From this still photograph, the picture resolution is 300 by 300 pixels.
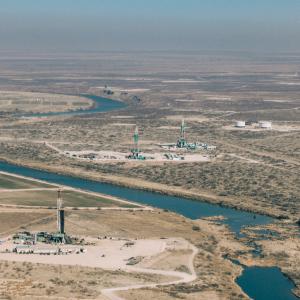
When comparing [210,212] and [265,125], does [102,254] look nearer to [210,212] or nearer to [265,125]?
[210,212]

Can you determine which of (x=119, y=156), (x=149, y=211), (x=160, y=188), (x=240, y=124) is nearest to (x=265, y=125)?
(x=240, y=124)

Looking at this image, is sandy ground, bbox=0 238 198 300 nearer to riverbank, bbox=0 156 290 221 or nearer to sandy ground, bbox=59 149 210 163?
riverbank, bbox=0 156 290 221

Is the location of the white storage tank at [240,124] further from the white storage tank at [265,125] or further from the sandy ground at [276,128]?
the white storage tank at [265,125]

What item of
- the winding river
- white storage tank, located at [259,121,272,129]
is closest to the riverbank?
the winding river

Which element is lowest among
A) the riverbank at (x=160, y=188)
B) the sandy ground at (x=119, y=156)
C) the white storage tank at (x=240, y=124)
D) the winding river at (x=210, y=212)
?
the winding river at (x=210, y=212)

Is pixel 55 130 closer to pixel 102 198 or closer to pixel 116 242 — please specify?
pixel 102 198

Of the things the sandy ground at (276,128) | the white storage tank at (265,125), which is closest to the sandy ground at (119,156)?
the sandy ground at (276,128)

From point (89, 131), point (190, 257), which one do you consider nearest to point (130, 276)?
point (190, 257)
